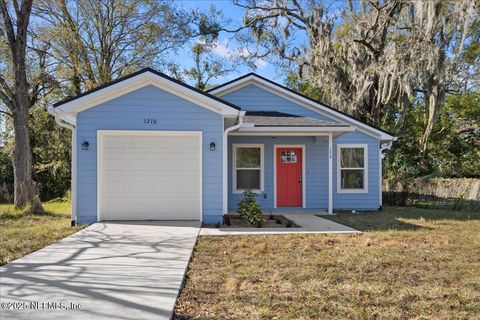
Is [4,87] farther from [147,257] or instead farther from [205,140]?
[147,257]

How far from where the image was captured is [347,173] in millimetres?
12797

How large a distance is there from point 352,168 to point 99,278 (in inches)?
384

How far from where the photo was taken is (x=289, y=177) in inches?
490

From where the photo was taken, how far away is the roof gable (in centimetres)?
888

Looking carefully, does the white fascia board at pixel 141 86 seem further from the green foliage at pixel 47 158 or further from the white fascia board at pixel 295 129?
the green foliage at pixel 47 158

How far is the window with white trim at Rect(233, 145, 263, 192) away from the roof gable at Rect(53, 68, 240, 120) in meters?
3.28

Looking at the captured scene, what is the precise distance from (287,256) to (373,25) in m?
13.5

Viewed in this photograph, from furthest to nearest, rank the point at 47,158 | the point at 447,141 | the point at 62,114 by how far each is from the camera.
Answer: the point at 447,141
the point at 47,158
the point at 62,114

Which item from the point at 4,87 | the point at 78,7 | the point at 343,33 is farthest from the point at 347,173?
the point at 78,7

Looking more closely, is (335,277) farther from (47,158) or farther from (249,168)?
(47,158)

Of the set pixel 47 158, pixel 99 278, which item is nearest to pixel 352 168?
pixel 99 278

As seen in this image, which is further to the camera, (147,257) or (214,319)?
(147,257)

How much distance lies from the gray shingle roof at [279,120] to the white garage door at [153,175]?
8.01 feet

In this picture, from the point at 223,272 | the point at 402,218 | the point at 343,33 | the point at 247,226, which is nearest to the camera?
the point at 223,272
